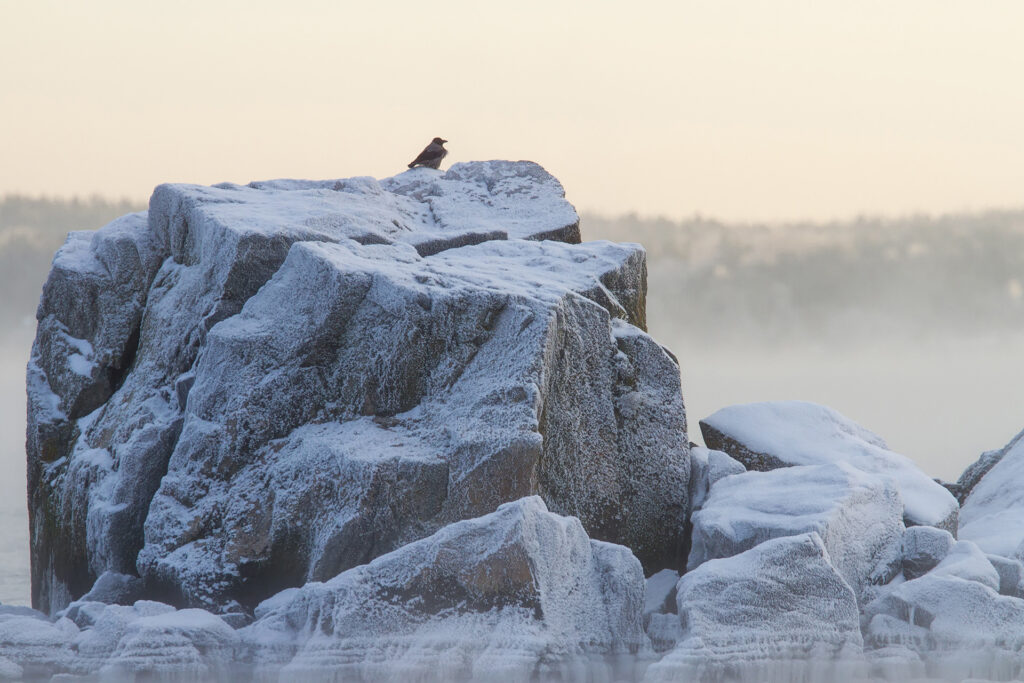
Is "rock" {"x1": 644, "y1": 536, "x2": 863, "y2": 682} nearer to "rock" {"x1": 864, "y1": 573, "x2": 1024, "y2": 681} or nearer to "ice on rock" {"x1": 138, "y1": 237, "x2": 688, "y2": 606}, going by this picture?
"rock" {"x1": 864, "y1": 573, "x2": 1024, "y2": 681}

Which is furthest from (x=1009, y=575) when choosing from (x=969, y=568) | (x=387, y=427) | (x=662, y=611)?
(x=387, y=427)

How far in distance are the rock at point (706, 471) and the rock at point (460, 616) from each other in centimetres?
216

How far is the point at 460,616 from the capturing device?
659cm

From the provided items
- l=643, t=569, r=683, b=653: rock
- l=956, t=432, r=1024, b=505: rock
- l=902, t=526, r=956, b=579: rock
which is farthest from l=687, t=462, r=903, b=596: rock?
l=956, t=432, r=1024, b=505: rock

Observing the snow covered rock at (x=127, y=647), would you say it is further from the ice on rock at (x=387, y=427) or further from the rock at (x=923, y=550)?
the rock at (x=923, y=550)

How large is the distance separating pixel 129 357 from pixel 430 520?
404 cm

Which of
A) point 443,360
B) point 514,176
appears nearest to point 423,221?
point 514,176

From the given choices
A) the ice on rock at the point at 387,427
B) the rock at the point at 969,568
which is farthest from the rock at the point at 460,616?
the rock at the point at 969,568

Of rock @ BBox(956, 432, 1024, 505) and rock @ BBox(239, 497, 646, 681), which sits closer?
rock @ BBox(239, 497, 646, 681)

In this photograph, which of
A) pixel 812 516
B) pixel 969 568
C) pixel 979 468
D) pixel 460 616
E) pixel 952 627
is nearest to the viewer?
pixel 460 616

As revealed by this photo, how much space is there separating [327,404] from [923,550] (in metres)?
4.54

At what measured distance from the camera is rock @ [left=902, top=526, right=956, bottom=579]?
799cm

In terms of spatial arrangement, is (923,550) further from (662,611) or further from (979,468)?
(979,468)

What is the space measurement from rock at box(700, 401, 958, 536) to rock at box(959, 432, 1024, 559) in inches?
16.2
